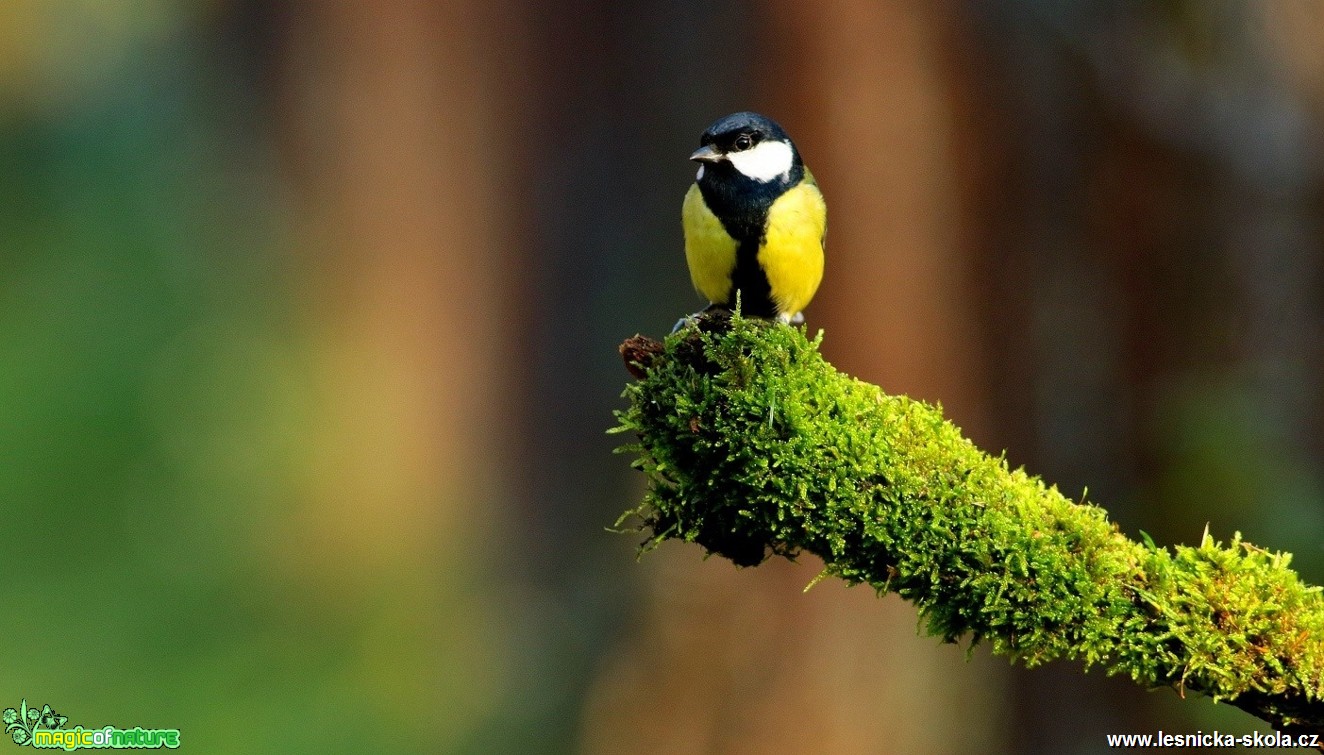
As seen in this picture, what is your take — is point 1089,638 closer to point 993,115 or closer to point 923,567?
point 923,567

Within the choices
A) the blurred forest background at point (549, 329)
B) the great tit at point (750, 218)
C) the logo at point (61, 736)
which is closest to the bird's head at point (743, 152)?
the great tit at point (750, 218)

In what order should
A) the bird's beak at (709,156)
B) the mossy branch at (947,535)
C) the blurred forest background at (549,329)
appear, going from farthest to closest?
the blurred forest background at (549,329)
the bird's beak at (709,156)
the mossy branch at (947,535)

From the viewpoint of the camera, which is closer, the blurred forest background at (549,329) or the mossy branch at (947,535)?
the mossy branch at (947,535)

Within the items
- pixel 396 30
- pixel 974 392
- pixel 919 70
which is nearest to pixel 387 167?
pixel 396 30

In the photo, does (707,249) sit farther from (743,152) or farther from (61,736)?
(61,736)

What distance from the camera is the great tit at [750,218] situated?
3.63 m

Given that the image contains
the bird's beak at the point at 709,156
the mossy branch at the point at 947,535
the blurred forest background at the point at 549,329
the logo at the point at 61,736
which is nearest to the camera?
the mossy branch at the point at 947,535

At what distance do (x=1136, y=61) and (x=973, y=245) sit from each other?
1.12m

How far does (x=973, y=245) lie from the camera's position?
629 centimetres

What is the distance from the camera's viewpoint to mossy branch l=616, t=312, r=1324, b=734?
225cm

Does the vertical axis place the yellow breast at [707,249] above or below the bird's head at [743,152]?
below

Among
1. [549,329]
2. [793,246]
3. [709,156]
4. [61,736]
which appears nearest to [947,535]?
[793,246]

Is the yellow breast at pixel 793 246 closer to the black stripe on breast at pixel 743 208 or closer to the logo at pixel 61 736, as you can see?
the black stripe on breast at pixel 743 208

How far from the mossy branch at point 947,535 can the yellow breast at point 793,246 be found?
3.83ft
